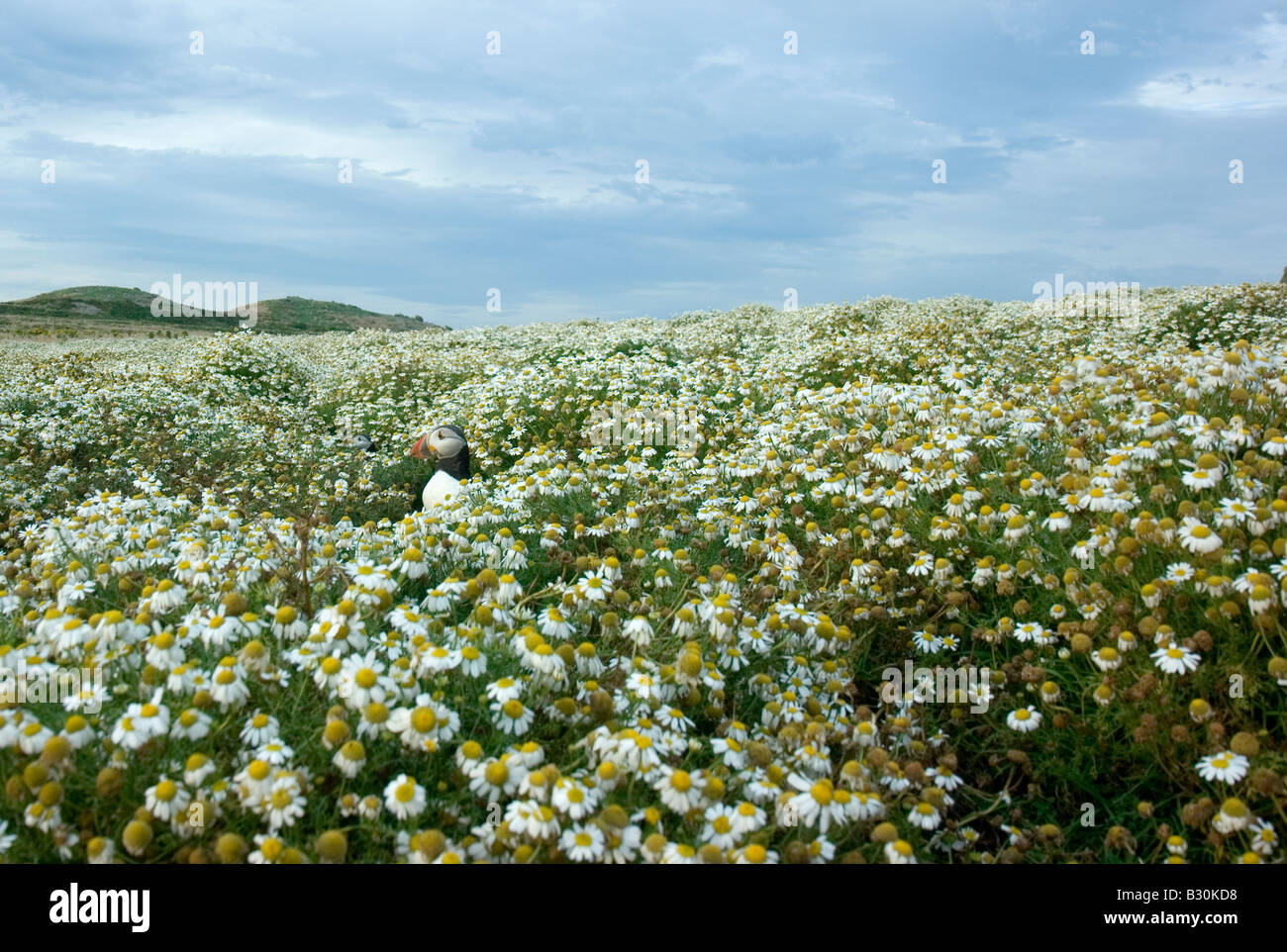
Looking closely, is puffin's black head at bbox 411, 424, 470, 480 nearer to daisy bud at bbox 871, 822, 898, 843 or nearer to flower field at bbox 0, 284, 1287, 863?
flower field at bbox 0, 284, 1287, 863

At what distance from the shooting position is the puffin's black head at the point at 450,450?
7664mm

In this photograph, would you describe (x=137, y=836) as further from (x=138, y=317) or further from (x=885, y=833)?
(x=138, y=317)

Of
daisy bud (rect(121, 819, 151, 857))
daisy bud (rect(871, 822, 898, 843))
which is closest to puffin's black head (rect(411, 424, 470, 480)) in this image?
daisy bud (rect(121, 819, 151, 857))

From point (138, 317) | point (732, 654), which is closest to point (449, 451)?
point (732, 654)

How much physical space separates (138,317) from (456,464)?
63479 millimetres

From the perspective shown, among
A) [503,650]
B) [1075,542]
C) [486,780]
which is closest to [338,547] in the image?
[503,650]

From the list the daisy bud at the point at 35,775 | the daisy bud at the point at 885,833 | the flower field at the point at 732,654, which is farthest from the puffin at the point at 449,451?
the daisy bud at the point at 885,833

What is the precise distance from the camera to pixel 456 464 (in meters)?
7.71

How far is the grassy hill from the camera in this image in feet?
154

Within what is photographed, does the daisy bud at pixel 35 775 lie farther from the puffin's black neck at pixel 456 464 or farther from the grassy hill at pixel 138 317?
the grassy hill at pixel 138 317

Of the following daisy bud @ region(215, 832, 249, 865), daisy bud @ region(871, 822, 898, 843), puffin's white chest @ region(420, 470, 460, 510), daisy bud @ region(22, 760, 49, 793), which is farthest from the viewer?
puffin's white chest @ region(420, 470, 460, 510)

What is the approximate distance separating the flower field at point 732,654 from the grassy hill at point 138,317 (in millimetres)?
43509

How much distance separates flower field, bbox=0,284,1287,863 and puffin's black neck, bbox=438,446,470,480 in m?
1.68

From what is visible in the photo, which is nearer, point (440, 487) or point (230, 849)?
point (230, 849)
